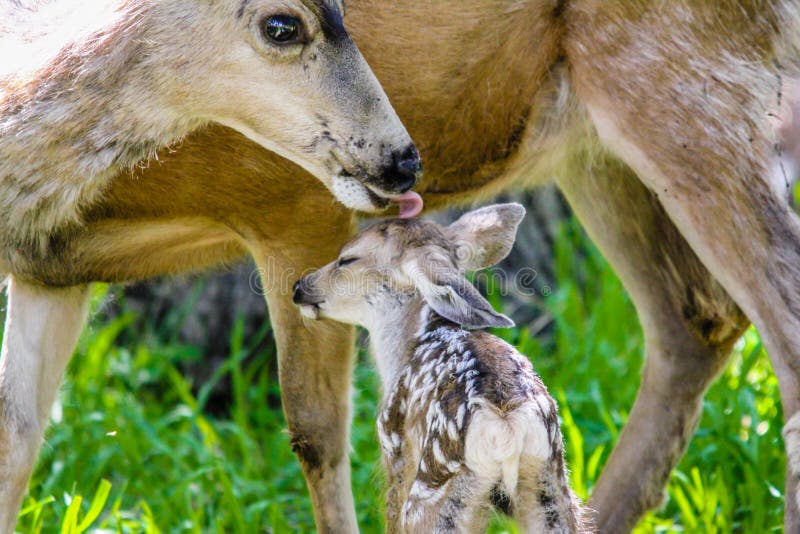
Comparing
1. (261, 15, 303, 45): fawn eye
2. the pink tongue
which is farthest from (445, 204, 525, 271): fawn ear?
(261, 15, 303, 45): fawn eye

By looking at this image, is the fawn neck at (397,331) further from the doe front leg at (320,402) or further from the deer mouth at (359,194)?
the doe front leg at (320,402)

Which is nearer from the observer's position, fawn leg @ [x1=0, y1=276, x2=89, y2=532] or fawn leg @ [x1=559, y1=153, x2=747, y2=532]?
fawn leg @ [x1=0, y1=276, x2=89, y2=532]

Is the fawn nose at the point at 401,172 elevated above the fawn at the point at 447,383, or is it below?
above

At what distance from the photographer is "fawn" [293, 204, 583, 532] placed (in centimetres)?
394

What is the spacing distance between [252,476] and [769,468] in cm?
234

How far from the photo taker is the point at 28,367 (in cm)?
527

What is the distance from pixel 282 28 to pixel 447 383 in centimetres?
127

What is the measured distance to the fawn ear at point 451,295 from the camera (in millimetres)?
4047

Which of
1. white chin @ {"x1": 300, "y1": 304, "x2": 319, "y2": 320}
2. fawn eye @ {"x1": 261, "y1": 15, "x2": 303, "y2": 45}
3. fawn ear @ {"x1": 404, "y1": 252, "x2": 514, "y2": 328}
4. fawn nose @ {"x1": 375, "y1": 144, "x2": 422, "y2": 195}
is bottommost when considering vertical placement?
white chin @ {"x1": 300, "y1": 304, "x2": 319, "y2": 320}

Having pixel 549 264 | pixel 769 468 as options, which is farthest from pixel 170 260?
pixel 549 264

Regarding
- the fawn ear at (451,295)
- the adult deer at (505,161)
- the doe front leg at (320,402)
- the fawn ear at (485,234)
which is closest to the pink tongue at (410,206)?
the fawn ear at (485,234)

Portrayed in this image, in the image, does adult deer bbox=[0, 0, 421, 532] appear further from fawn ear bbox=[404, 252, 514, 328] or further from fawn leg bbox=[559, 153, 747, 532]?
fawn leg bbox=[559, 153, 747, 532]

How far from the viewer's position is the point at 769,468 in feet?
19.0

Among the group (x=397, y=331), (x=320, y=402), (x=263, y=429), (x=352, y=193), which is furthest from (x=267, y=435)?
(x=352, y=193)
